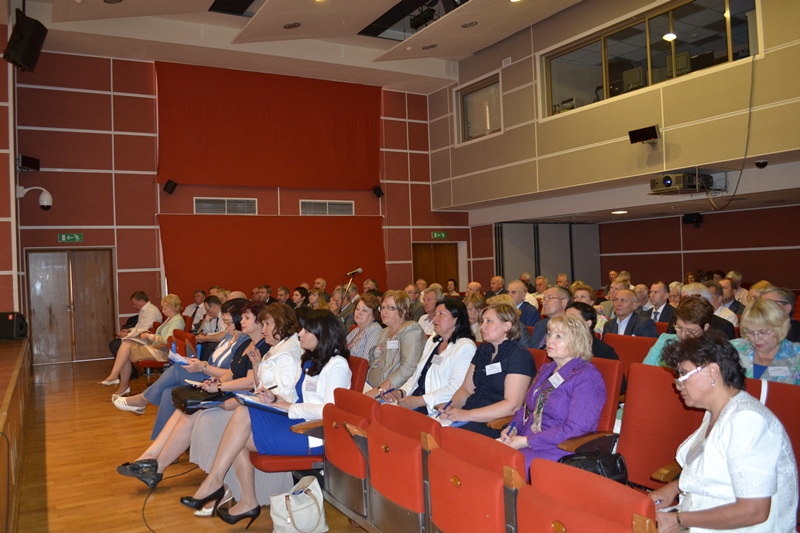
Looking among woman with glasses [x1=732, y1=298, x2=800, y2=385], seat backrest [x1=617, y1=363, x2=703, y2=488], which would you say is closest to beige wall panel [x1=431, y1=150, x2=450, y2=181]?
woman with glasses [x1=732, y1=298, x2=800, y2=385]

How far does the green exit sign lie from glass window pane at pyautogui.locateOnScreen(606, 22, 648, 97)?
8.40 metres

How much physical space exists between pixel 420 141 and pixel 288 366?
979 cm

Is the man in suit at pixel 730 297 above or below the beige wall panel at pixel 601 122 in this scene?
below

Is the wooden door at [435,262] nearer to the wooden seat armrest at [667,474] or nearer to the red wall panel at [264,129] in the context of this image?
the red wall panel at [264,129]

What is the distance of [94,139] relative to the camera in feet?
33.8

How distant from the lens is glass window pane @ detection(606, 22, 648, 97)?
868cm

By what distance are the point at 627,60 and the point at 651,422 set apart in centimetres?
735

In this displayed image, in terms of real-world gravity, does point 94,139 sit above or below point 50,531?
above

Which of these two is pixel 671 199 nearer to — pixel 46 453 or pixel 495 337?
pixel 495 337

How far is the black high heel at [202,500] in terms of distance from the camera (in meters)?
3.52

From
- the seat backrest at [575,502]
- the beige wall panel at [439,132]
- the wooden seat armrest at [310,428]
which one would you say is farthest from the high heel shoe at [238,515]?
the beige wall panel at [439,132]

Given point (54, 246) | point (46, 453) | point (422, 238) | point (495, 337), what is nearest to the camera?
point (495, 337)

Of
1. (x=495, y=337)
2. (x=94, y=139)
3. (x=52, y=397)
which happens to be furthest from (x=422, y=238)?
(x=495, y=337)

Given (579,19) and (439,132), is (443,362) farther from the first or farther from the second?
(439,132)
